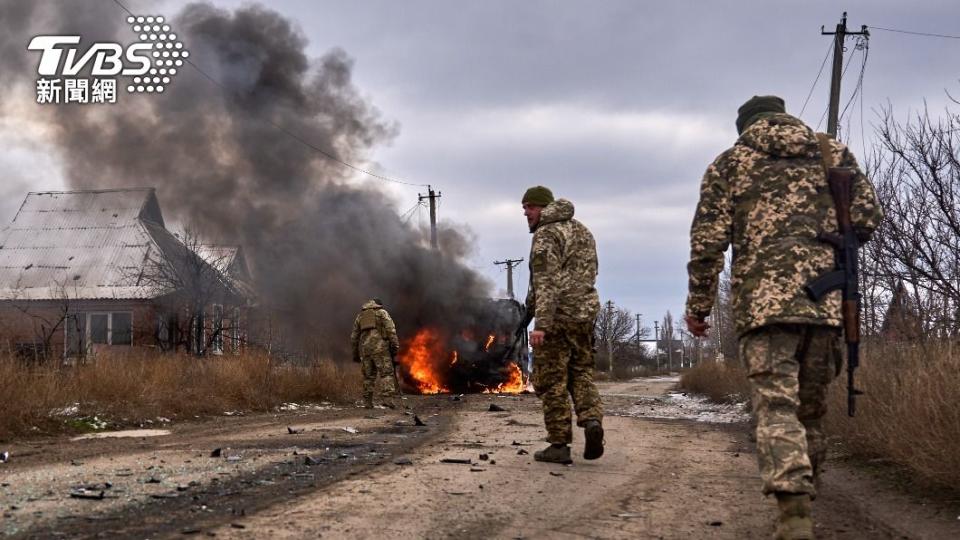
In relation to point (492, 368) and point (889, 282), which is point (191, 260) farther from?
point (889, 282)

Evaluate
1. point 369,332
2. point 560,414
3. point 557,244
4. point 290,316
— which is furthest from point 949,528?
point 290,316

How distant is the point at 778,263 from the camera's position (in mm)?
3752

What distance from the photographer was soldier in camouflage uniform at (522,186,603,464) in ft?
19.2

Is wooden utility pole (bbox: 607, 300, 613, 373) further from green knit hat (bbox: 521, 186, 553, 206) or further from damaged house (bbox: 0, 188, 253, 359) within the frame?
green knit hat (bbox: 521, 186, 553, 206)

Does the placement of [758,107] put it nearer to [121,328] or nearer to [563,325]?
[563,325]

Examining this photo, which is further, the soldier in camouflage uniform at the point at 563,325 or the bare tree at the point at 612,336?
the bare tree at the point at 612,336

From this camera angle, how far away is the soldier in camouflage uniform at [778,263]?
365cm

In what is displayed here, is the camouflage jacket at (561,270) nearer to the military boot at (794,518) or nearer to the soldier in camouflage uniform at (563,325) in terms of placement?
the soldier in camouflage uniform at (563,325)

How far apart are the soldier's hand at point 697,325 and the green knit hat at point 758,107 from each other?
1120 millimetres

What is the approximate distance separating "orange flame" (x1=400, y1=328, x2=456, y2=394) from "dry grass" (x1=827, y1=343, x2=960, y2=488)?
45.8ft

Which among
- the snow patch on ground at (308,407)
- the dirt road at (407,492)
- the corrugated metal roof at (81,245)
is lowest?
the snow patch on ground at (308,407)

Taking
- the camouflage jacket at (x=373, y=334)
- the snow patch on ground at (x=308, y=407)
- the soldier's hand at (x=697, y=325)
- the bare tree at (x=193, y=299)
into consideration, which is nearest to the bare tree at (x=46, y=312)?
the bare tree at (x=193, y=299)

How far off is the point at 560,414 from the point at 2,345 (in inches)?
275

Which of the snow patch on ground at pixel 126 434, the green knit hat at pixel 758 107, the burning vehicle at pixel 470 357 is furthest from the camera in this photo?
the burning vehicle at pixel 470 357
